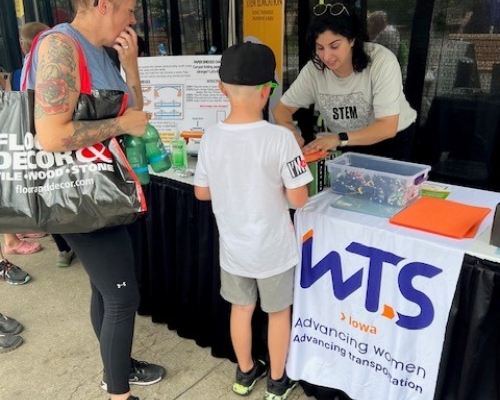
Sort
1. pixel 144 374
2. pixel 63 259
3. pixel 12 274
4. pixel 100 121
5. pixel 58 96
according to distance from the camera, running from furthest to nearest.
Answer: pixel 63 259 → pixel 12 274 → pixel 144 374 → pixel 100 121 → pixel 58 96

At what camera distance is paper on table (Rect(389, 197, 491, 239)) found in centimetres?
142

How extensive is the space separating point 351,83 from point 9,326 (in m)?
2.13

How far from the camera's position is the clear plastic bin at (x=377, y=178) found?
1.61 metres

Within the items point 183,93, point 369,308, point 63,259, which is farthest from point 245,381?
point 63,259

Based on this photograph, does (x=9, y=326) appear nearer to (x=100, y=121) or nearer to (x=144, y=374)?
(x=144, y=374)

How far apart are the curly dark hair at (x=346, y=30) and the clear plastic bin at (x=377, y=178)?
1.33 ft

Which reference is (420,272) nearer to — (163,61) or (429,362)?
(429,362)

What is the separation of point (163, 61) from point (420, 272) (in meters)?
1.74

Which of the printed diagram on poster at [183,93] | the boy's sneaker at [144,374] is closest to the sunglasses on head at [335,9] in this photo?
the printed diagram on poster at [183,93]

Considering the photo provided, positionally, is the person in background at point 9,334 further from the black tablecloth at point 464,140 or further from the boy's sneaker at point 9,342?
the black tablecloth at point 464,140

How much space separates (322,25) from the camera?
5.98 ft

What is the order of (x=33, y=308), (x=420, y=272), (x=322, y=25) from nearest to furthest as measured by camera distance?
1. (x=420, y=272)
2. (x=322, y=25)
3. (x=33, y=308)

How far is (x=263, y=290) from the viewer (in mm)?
1608

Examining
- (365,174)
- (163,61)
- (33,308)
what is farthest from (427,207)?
(33,308)
